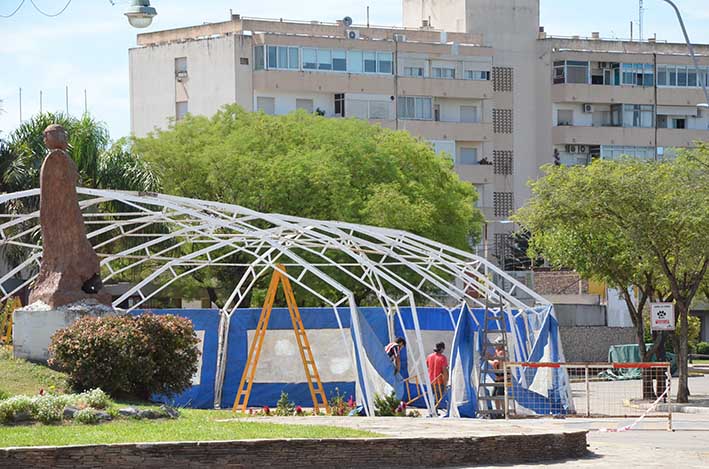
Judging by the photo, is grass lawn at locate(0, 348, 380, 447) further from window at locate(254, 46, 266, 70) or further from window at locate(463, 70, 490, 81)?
window at locate(463, 70, 490, 81)

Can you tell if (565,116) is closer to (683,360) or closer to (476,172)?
(476,172)

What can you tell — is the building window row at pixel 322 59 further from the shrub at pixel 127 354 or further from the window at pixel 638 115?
the shrub at pixel 127 354

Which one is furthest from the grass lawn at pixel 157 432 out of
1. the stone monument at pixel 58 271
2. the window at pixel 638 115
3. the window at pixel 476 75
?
the window at pixel 638 115

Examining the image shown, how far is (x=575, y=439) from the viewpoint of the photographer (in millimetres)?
22156

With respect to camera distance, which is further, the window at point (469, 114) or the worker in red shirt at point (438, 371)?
the window at point (469, 114)

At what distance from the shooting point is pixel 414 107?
3098 inches

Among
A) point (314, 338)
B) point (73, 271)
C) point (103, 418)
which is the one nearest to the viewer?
point (103, 418)

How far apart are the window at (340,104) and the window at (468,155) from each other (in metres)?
8.22

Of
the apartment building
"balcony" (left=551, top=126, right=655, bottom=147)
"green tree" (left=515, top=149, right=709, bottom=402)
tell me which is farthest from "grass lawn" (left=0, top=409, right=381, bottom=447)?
"balcony" (left=551, top=126, right=655, bottom=147)

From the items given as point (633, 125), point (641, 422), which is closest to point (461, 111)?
point (633, 125)

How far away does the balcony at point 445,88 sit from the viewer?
7812cm

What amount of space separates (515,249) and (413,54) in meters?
11.8

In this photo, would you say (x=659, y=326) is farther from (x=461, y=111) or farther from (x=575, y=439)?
(x=461, y=111)

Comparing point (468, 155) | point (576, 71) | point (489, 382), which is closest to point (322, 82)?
point (468, 155)
